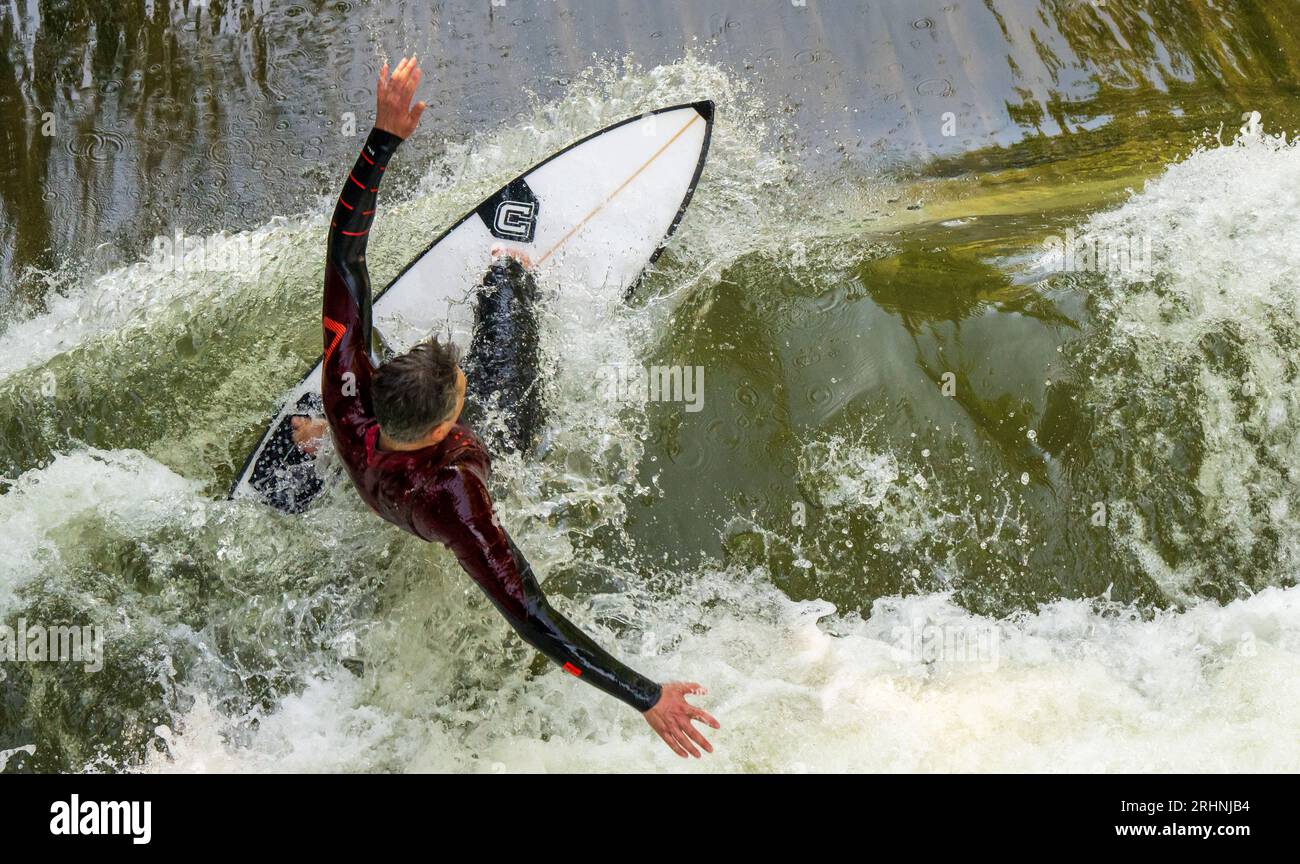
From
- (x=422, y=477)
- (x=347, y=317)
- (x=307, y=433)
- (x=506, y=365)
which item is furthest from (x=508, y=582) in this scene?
(x=307, y=433)

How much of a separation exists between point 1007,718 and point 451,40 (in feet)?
15.6

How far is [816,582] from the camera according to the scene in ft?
12.0

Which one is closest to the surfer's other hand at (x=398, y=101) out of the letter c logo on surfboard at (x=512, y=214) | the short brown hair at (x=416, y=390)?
the short brown hair at (x=416, y=390)

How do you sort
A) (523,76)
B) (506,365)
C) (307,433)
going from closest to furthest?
(506,365) → (307,433) → (523,76)

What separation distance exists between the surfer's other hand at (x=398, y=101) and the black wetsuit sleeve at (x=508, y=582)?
97 centimetres

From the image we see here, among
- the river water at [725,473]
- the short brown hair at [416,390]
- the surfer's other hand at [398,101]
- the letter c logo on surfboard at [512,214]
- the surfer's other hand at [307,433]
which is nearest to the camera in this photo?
the short brown hair at [416,390]

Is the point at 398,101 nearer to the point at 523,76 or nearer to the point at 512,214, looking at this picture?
the point at 512,214

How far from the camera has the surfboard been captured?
4.34m

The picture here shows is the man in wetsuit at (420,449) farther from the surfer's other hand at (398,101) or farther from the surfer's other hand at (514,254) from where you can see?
the surfer's other hand at (514,254)

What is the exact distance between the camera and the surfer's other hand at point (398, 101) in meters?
2.64

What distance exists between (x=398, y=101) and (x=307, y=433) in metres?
1.65

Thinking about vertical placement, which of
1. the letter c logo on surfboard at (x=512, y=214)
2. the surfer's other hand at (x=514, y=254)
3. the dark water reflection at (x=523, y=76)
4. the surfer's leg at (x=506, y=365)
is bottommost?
the surfer's leg at (x=506, y=365)

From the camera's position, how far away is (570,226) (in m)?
4.51

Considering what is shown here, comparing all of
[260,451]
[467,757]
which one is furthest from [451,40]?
[467,757]
